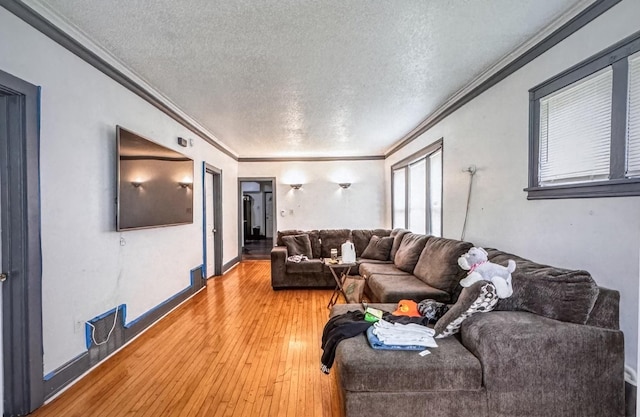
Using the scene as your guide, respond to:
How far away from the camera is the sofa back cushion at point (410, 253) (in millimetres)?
3979

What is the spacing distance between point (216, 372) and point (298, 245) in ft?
10.1

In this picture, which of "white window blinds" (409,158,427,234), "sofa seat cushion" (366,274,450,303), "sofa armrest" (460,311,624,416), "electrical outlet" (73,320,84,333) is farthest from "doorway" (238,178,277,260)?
"sofa armrest" (460,311,624,416)

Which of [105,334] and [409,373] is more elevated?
[409,373]

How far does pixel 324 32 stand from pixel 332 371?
8.59 ft

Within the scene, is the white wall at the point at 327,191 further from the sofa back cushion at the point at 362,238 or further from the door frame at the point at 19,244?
the door frame at the point at 19,244

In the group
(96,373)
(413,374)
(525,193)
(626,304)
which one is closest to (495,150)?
(525,193)

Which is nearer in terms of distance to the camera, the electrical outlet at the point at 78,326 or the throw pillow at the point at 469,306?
the throw pillow at the point at 469,306

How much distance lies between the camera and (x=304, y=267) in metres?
4.89

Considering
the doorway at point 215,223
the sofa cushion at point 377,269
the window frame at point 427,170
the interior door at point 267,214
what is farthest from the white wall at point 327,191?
the interior door at point 267,214

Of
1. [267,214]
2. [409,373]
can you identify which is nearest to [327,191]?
[409,373]

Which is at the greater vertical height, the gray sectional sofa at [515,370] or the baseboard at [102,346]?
the gray sectional sofa at [515,370]

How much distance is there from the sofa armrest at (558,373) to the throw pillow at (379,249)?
11.0 ft

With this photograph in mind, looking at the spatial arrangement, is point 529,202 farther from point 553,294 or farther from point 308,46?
point 308,46

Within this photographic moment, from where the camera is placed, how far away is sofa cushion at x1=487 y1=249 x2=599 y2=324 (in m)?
1.71
